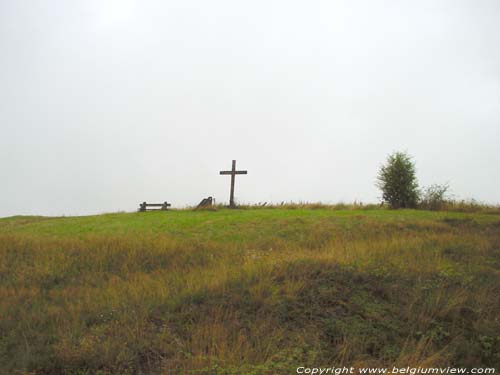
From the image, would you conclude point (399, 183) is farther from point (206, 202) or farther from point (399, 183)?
point (206, 202)

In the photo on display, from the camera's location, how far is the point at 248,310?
5305mm

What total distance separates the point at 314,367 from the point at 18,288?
6.94 meters

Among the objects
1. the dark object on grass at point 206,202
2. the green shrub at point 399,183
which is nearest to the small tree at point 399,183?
the green shrub at point 399,183

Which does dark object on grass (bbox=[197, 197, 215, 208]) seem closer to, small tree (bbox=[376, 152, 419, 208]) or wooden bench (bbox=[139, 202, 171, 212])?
wooden bench (bbox=[139, 202, 171, 212])

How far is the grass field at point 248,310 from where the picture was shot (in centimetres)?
411

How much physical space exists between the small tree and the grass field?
1460 centimetres

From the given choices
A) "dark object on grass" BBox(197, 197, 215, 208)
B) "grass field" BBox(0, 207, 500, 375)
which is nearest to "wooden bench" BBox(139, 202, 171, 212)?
"dark object on grass" BBox(197, 197, 215, 208)

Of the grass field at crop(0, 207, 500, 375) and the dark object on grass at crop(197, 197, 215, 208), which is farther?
the dark object on grass at crop(197, 197, 215, 208)

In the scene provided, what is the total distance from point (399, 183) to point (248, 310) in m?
21.8

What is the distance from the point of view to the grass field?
411 centimetres

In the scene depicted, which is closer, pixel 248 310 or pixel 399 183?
pixel 248 310

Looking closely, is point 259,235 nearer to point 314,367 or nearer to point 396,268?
point 396,268

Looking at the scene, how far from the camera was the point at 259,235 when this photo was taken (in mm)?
13211

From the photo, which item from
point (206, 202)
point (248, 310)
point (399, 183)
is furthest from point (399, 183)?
point (248, 310)
